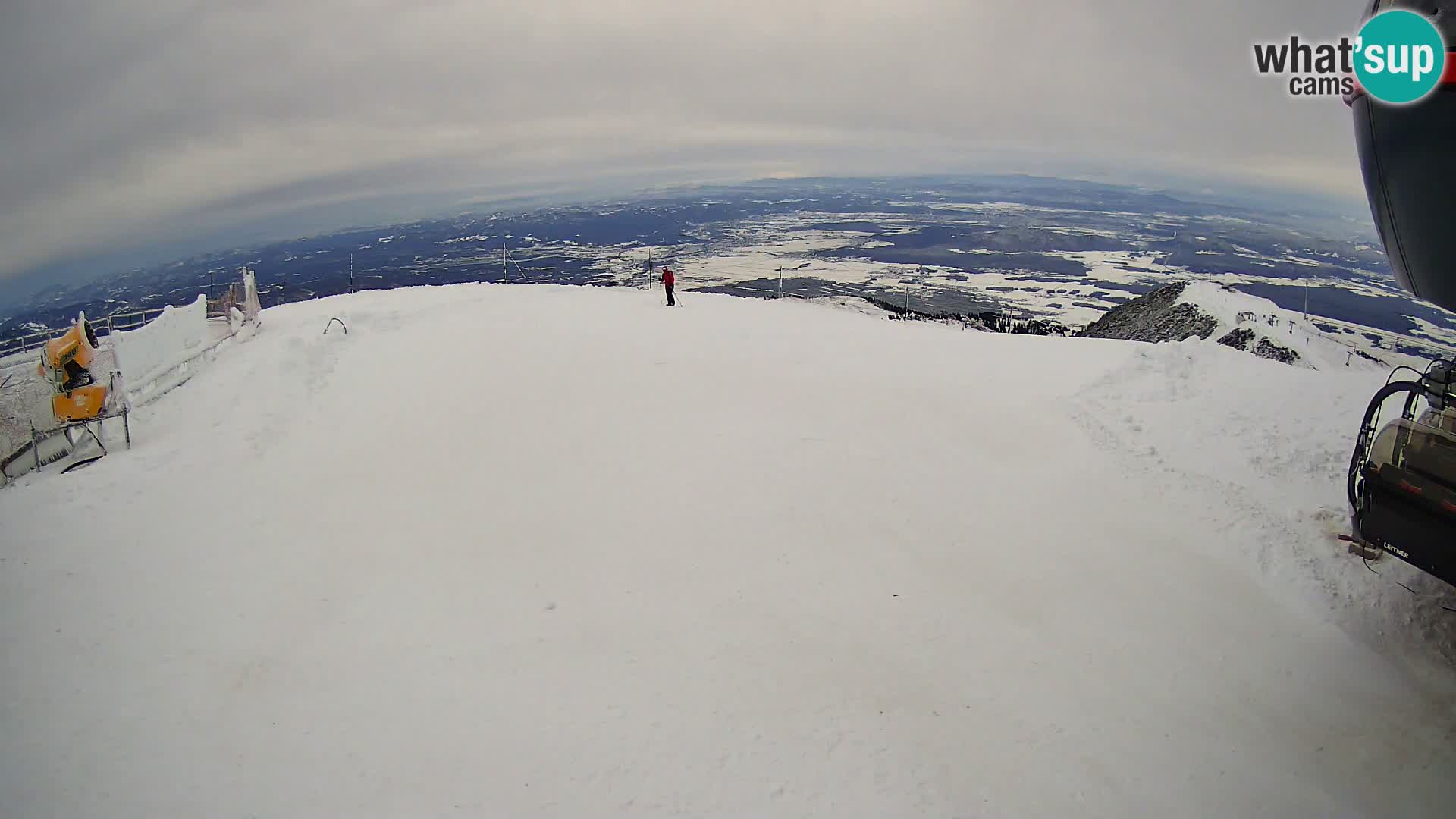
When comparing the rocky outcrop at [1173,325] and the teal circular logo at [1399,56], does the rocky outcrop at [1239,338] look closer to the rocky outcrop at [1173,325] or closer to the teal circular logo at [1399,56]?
the rocky outcrop at [1173,325]

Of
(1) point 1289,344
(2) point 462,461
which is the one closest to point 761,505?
(2) point 462,461

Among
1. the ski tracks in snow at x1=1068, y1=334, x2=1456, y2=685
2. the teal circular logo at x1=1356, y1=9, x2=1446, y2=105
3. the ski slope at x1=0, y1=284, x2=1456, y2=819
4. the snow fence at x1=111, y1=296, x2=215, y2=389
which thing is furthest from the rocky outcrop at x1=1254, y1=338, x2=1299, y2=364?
the snow fence at x1=111, y1=296, x2=215, y2=389

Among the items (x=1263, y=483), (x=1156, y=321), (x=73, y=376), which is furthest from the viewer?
(x=1156, y=321)

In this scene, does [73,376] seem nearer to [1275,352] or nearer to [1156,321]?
[1275,352]

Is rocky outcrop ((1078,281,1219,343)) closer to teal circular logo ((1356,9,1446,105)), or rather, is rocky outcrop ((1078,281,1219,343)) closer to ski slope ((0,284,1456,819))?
ski slope ((0,284,1456,819))

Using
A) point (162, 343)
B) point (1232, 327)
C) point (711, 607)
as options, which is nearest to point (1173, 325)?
point (1232, 327)

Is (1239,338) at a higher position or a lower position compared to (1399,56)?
lower
